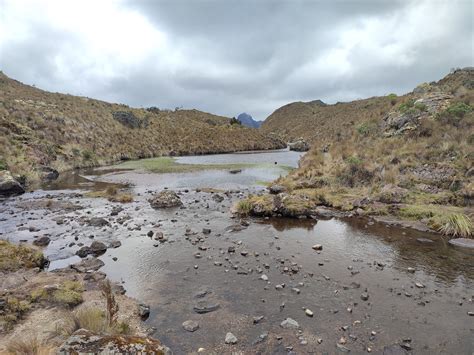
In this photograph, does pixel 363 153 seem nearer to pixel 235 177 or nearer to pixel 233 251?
pixel 235 177

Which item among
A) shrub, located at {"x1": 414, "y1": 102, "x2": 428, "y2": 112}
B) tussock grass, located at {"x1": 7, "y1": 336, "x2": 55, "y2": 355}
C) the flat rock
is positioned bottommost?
the flat rock

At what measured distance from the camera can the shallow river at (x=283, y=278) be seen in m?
7.40

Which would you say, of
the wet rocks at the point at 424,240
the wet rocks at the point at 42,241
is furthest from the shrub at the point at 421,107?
the wet rocks at the point at 42,241

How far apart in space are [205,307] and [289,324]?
7.75 feet

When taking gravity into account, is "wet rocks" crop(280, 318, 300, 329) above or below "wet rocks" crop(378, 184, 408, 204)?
below

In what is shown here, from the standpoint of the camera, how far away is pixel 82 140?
51.3 meters

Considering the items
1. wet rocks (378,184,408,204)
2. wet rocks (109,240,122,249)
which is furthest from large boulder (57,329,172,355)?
wet rocks (378,184,408,204)

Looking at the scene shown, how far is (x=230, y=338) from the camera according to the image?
7.27m

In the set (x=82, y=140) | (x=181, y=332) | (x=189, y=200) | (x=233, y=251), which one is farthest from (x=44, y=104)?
(x=181, y=332)

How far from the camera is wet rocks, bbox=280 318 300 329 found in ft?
25.3

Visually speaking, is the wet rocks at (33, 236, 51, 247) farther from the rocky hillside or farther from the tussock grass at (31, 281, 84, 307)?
the rocky hillside

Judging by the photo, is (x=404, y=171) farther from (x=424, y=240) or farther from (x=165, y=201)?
(x=165, y=201)

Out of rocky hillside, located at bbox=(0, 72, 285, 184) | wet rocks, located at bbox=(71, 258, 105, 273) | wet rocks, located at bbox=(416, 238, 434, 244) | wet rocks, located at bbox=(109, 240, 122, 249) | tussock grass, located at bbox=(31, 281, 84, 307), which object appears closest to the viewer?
tussock grass, located at bbox=(31, 281, 84, 307)

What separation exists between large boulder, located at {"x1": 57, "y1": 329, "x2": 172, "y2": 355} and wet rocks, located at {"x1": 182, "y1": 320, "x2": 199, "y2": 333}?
2019 millimetres
